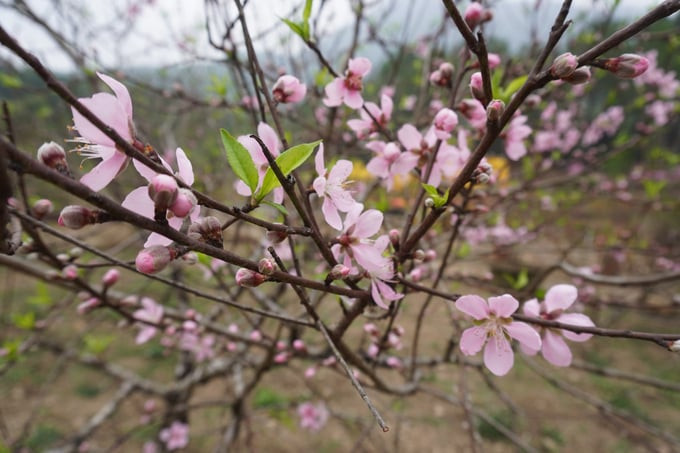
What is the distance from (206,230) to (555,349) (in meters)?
0.88

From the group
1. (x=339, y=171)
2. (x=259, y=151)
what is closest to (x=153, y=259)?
(x=259, y=151)

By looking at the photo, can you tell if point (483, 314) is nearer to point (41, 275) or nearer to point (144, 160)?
point (144, 160)

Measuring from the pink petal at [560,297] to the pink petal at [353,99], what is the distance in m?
0.72

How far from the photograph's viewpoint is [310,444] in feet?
13.6

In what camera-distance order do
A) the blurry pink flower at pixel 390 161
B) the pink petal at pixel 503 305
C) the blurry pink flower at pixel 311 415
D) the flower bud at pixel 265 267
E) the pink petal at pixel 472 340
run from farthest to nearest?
the blurry pink flower at pixel 311 415, the blurry pink flower at pixel 390 161, the pink petal at pixel 472 340, the pink petal at pixel 503 305, the flower bud at pixel 265 267

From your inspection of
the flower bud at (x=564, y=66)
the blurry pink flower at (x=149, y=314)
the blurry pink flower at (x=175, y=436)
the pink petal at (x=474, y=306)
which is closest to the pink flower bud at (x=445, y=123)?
the flower bud at (x=564, y=66)

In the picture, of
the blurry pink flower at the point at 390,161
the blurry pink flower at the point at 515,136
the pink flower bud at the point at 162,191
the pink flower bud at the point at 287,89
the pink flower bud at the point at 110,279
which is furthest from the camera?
the pink flower bud at the point at 110,279

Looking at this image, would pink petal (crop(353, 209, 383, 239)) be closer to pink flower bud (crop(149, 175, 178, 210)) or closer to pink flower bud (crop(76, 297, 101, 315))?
pink flower bud (crop(149, 175, 178, 210))

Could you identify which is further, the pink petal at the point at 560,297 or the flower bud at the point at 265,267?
the pink petal at the point at 560,297

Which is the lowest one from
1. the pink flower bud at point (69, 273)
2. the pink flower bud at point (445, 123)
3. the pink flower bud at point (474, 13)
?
the pink flower bud at point (69, 273)

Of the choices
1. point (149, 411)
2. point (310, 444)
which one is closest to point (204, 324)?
point (149, 411)

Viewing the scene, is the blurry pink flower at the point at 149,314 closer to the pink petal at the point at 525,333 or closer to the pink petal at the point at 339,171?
the pink petal at the point at 339,171

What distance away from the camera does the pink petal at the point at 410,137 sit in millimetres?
1078

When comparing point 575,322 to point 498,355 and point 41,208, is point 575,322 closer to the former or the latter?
point 498,355
